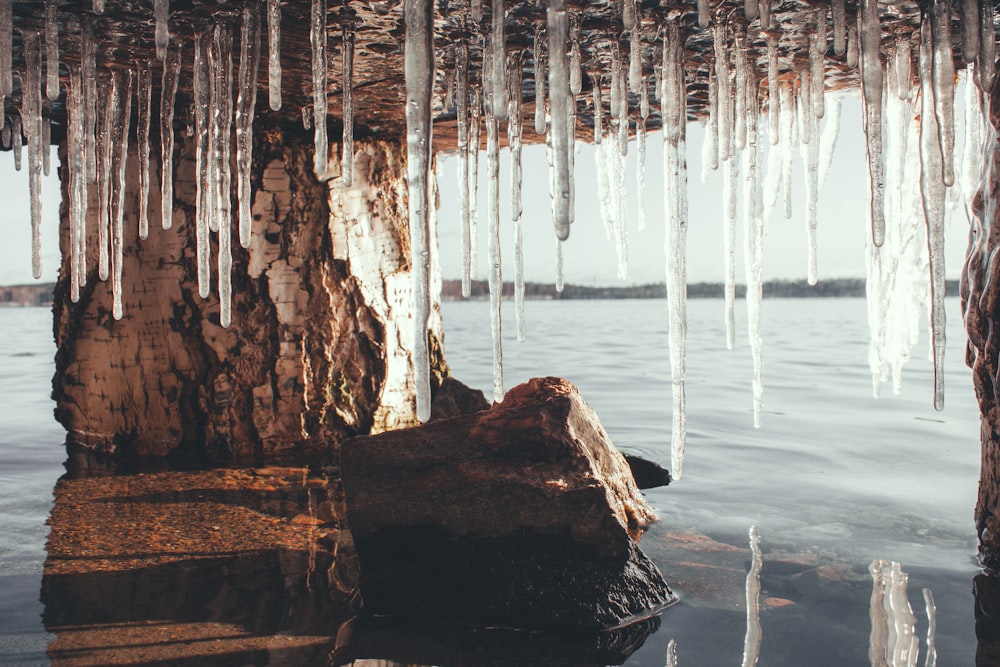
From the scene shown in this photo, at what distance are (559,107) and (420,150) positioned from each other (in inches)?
21.4

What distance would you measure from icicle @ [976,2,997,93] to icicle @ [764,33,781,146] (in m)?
0.86

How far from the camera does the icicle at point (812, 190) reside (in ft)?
12.8

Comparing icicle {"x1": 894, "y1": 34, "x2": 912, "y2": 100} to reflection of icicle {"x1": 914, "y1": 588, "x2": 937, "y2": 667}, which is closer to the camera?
reflection of icicle {"x1": 914, "y1": 588, "x2": 937, "y2": 667}

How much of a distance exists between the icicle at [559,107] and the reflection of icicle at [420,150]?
452mm

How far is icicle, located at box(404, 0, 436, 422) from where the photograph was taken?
2775 millimetres

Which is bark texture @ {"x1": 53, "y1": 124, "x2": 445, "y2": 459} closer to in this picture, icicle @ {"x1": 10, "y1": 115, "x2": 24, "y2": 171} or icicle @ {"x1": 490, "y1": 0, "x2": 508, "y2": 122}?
icicle @ {"x1": 10, "y1": 115, "x2": 24, "y2": 171}

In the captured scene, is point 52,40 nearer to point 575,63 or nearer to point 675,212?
point 575,63

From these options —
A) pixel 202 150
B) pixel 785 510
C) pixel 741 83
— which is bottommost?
pixel 785 510

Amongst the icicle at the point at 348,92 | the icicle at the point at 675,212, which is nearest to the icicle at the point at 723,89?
the icicle at the point at 675,212

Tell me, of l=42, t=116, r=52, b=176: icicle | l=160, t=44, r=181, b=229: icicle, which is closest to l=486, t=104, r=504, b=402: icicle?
l=160, t=44, r=181, b=229: icicle

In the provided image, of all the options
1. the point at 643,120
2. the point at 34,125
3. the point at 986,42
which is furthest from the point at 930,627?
the point at 34,125

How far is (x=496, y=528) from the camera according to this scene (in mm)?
3061

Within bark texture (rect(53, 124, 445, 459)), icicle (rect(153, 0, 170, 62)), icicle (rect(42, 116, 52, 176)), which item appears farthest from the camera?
bark texture (rect(53, 124, 445, 459))

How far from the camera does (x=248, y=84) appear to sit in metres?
3.61
